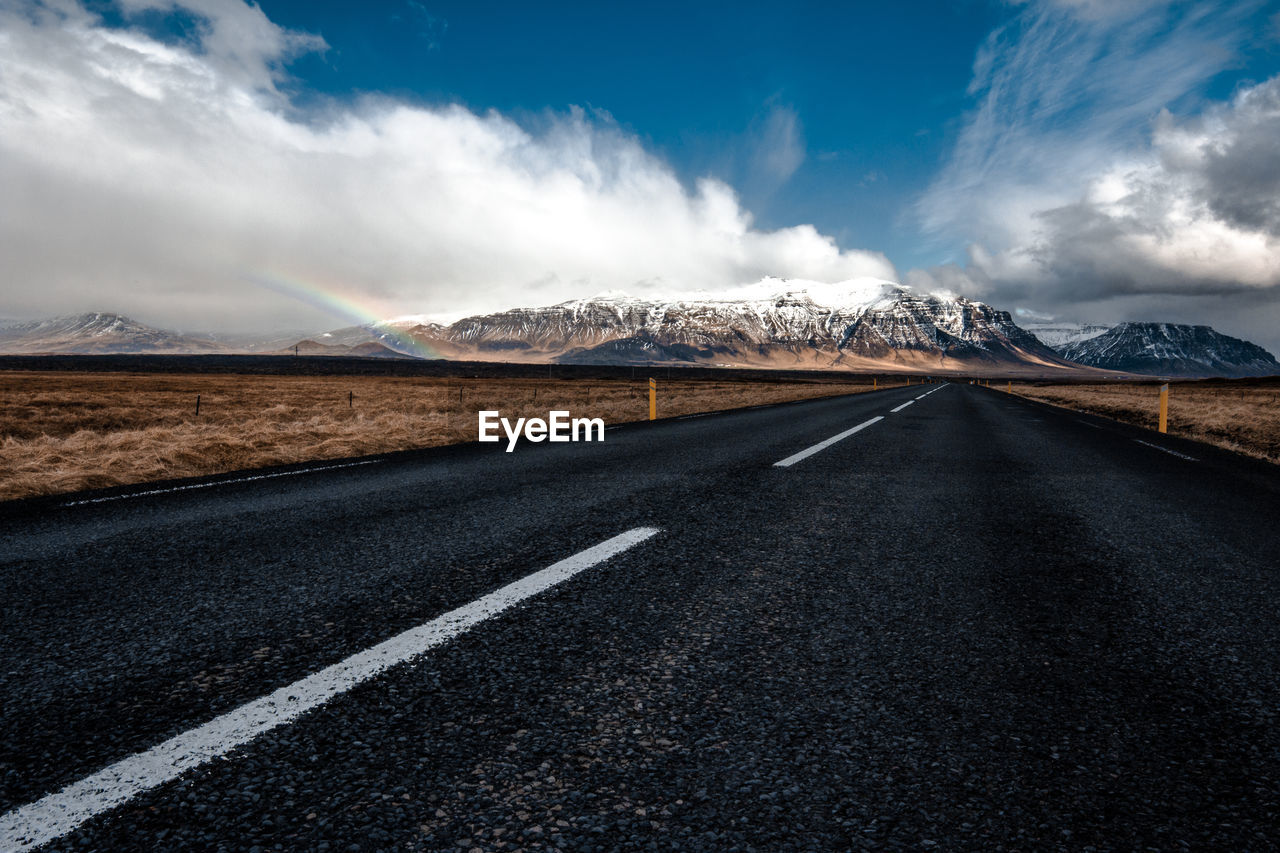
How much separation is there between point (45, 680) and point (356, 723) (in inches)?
50.6

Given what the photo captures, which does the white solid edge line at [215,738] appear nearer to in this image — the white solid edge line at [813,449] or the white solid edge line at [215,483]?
the white solid edge line at [215,483]

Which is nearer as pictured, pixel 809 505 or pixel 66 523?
pixel 66 523

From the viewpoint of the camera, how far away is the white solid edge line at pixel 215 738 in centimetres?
164

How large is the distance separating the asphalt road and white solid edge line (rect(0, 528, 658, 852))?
0.04 meters

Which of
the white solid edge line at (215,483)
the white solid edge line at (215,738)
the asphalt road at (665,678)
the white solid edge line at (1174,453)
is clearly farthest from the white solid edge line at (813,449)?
the white solid edge line at (215,738)

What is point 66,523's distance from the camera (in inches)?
203

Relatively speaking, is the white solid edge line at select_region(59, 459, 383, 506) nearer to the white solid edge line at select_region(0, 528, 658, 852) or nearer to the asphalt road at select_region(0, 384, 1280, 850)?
the asphalt road at select_region(0, 384, 1280, 850)

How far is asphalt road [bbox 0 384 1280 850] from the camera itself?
1731 mm

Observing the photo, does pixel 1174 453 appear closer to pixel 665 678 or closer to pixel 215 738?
pixel 665 678

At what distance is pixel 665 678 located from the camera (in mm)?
2486

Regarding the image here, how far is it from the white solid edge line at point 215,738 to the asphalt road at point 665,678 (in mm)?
36

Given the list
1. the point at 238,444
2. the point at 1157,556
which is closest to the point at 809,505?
the point at 1157,556

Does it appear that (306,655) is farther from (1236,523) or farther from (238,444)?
(238,444)

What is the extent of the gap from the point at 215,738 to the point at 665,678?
4.67 ft
